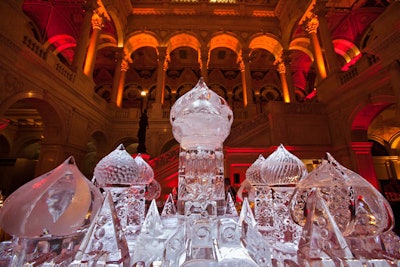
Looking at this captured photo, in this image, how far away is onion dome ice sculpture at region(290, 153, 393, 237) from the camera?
0.86 meters

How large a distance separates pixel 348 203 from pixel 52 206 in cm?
A: 134

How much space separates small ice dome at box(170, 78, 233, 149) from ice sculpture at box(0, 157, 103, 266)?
1.86 feet

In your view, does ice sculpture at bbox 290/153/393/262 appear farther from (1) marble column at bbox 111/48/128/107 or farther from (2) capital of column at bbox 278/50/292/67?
(2) capital of column at bbox 278/50/292/67

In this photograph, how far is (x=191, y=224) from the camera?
0.84m

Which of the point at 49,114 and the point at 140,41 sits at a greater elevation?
the point at 140,41

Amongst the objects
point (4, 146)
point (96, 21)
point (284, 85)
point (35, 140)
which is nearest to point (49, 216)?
point (96, 21)

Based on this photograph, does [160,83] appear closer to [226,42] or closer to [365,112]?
[226,42]

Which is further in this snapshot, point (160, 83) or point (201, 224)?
point (160, 83)

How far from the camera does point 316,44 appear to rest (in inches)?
407

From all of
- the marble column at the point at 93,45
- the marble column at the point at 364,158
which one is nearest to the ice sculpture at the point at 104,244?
the marble column at the point at 364,158

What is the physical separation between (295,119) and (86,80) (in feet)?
32.5

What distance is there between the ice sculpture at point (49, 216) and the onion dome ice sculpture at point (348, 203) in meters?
1.06

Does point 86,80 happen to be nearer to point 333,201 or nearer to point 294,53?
point 333,201

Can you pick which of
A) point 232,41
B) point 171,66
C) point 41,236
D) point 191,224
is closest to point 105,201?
point 41,236
